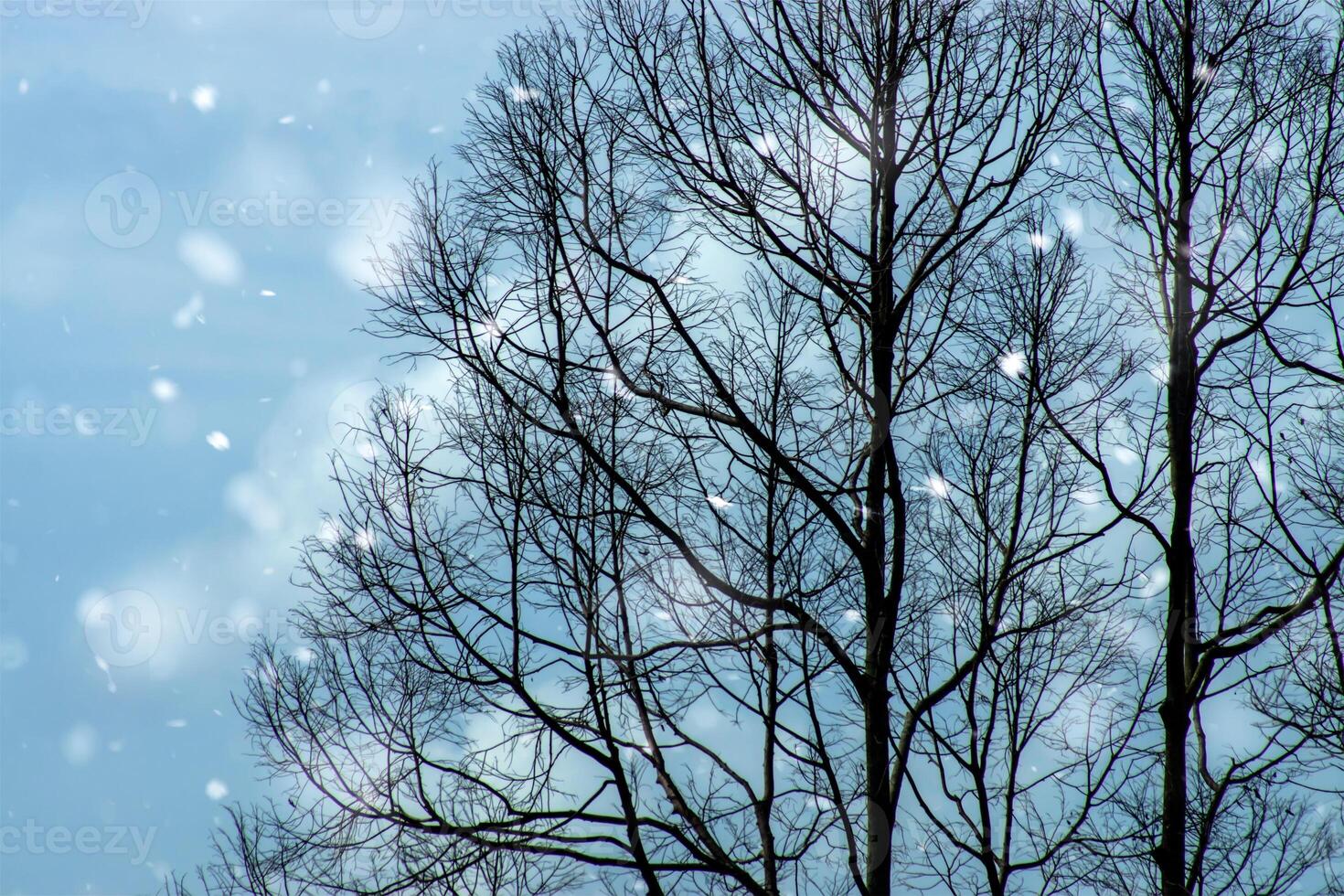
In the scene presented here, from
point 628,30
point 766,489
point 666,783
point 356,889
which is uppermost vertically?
point 628,30

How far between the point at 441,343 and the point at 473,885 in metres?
4.37

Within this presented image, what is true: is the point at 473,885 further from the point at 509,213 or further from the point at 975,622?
the point at 509,213

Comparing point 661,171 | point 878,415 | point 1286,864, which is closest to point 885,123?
point 661,171

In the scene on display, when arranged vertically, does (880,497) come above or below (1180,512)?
below

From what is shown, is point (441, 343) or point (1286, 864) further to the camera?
point (1286, 864)

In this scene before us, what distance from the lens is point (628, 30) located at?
5.15 meters

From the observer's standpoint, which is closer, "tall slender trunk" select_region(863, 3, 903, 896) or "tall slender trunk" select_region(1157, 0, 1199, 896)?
"tall slender trunk" select_region(863, 3, 903, 896)

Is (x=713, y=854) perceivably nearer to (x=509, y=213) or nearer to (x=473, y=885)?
(x=473, y=885)

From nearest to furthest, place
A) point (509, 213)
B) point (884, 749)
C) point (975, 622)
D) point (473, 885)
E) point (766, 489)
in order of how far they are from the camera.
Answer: point (884, 749), point (509, 213), point (975, 622), point (766, 489), point (473, 885)

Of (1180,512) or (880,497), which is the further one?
(1180,512)

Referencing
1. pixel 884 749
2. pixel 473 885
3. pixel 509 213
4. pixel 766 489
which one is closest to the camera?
pixel 884 749

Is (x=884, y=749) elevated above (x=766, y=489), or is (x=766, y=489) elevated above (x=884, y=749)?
(x=766, y=489)

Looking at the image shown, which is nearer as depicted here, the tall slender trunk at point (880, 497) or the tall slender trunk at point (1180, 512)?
the tall slender trunk at point (880, 497)

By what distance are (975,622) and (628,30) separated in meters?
4.05
